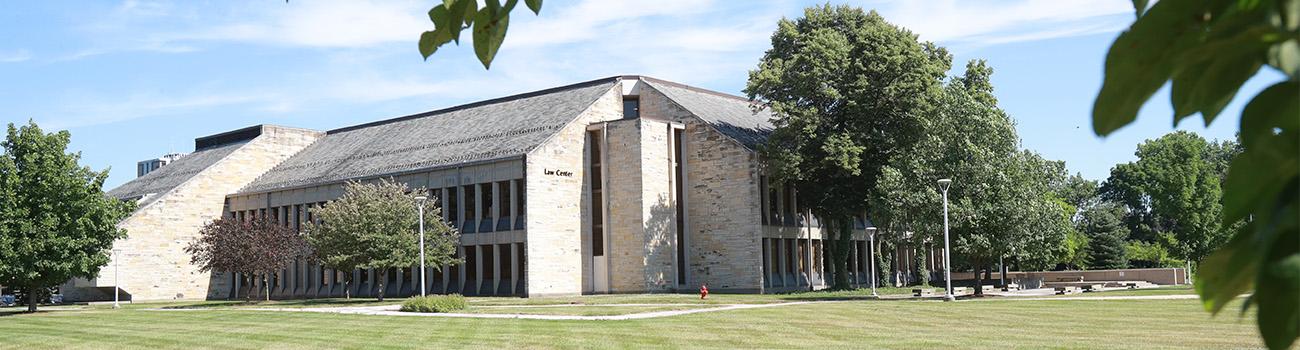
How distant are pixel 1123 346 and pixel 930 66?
34.7m

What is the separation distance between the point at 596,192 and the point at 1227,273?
57362mm

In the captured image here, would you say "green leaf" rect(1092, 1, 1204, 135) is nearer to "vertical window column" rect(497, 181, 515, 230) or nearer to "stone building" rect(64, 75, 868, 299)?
"stone building" rect(64, 75, 868, 299)

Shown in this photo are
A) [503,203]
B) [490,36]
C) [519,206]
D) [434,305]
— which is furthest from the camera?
[503,203]

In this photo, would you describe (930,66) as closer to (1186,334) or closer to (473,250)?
(473,250)

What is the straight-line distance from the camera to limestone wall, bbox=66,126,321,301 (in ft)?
233

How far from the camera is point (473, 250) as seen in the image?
195 feet

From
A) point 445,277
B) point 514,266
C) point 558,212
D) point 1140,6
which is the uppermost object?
point 558,212

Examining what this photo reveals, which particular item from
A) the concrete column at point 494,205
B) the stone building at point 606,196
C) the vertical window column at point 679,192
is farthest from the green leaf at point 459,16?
the concrete column at point 494,205

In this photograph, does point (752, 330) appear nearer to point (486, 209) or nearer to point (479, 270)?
point (479, 270)

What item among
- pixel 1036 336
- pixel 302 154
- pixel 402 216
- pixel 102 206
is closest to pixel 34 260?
pixel 102 206

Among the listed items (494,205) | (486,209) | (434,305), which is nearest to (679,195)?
(494,205)

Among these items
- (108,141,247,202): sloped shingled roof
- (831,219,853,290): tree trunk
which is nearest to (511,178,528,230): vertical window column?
(831,219,853,290): tree trunk

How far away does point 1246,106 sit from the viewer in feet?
3.65

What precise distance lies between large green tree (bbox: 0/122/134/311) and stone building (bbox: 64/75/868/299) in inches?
582
